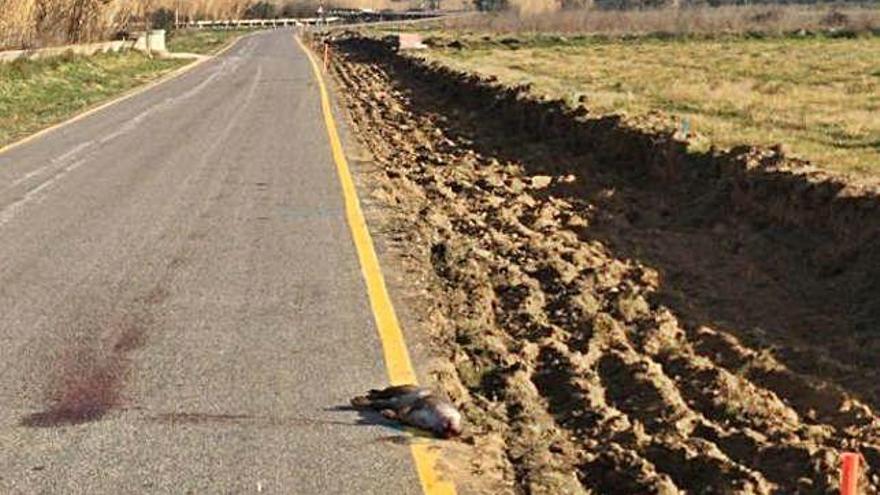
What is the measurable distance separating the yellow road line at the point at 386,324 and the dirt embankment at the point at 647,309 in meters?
0.23

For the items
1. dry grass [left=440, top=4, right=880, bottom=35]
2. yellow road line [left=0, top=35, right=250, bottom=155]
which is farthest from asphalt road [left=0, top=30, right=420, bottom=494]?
dry grass [left=440, top=4, right=880, bottom=35]

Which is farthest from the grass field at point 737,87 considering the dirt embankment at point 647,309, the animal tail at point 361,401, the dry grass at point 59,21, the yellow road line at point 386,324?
the dry grass at point 59,21

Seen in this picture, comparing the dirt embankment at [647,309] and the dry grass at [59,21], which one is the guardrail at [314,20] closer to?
the dry grass at [59,21]

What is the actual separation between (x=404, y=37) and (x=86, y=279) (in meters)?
40.4

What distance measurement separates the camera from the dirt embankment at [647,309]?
17.2 feet

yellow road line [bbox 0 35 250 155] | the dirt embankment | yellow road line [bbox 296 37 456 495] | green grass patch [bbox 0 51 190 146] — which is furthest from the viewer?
green grass patch [bbox 0 51 190 146]

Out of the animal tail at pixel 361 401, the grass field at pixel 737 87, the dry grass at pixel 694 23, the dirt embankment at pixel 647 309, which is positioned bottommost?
the dirt embankment at pixel 647 309

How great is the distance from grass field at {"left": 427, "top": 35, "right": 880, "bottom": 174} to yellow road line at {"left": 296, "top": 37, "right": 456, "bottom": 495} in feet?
13.4

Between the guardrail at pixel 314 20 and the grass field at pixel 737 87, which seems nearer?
the grass field at pixel 737 87

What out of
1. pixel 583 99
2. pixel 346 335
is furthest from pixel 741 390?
pixel 583 99

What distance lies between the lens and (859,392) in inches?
248

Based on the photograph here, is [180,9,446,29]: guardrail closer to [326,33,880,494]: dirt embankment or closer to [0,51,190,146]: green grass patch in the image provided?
[0,51,190,146]: green grass patch

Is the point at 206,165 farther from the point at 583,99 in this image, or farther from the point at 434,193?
the point at 583,99

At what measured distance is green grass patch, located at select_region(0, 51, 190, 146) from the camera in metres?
20.6
